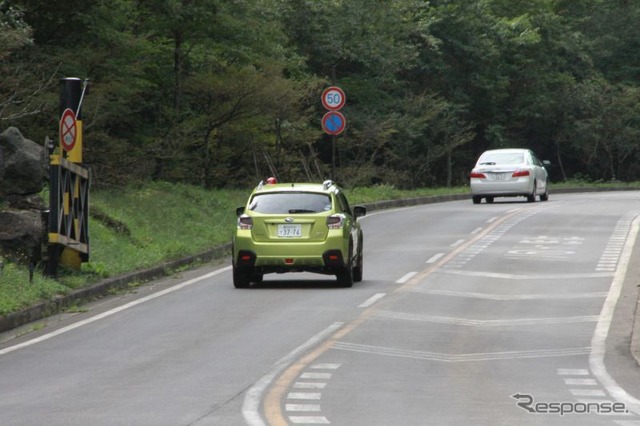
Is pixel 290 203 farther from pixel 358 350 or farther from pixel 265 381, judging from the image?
pixel 265 381

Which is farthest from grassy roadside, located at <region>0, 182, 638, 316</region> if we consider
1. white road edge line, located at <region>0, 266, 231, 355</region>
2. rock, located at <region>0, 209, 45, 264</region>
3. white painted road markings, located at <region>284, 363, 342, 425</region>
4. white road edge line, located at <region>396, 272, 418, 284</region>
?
white painted road markings, located at <region>284, 363, 342, 425</region>

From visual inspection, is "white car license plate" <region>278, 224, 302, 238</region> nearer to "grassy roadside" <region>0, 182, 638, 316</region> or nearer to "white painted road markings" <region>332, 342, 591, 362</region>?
"grassy roadside" <region>0, 182, 638, 316</region>

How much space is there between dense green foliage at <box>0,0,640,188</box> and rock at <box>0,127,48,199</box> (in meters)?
2.80

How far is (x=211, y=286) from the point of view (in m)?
21.1

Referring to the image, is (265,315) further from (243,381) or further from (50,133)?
(50,133)

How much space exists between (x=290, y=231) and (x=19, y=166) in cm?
449

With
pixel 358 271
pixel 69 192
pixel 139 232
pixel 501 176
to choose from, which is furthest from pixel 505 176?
pixel 69 192

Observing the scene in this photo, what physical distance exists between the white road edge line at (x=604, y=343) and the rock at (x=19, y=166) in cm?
899

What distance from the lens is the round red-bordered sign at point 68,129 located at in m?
19.7

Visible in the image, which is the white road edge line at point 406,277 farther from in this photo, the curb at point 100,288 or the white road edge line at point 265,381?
the white road edge line at point 265,381

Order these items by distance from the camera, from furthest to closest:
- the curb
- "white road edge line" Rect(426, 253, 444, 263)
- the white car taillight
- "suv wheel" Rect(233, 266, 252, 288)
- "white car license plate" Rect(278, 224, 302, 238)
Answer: the white car taillight
"white road edge line" Rect(426, 253, 444, 263)
"suv wheel" Rect(233, 266, 252, 288)
"white car license plate" Rect(278, 224, 302, 238)
the curb

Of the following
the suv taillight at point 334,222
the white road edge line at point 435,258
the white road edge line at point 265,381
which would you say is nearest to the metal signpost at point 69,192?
the suv taillight at point 334,222

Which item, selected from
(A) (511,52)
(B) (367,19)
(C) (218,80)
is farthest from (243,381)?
(A) (511,52)

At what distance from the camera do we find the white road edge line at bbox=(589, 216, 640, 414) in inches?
442
